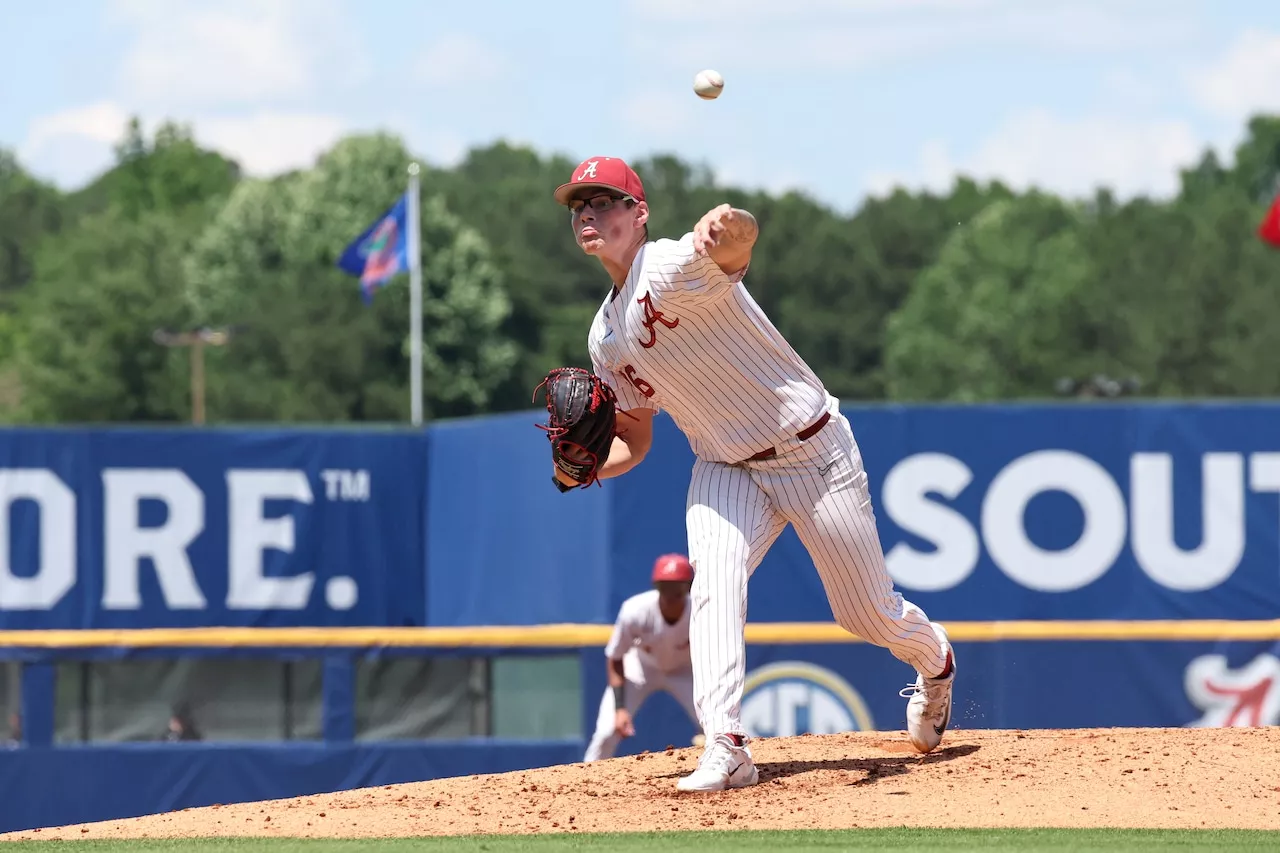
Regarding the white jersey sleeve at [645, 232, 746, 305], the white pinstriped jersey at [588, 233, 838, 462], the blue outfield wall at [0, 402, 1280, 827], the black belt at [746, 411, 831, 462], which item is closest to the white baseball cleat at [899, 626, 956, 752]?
the black belt at [746, 411, 831, 462]

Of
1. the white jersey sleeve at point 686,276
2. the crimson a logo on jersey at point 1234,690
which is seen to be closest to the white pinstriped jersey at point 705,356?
the white jersey sleeve at point 686,276

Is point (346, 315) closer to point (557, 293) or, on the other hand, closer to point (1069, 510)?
point (557, 293)

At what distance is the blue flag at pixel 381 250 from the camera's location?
24.0 m

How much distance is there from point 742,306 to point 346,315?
50.0m

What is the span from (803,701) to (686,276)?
5.85 m

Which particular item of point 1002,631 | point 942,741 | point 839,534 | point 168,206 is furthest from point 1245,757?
point 168,206

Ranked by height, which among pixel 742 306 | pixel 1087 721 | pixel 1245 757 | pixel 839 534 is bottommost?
pixel 1087 721

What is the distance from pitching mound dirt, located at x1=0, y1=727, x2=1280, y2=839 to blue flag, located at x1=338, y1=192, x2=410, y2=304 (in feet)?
59.7

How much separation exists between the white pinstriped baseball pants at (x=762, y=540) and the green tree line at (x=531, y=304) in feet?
147

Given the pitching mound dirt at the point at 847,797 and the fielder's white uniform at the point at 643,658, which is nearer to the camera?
→ the pitching mound dirt at the point at 847,797

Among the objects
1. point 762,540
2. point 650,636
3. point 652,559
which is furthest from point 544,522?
point 762,540

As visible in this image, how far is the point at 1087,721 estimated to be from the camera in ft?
34.2

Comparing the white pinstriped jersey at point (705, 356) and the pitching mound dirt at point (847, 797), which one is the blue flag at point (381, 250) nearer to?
the pitching mound dirt at point (847, 797)

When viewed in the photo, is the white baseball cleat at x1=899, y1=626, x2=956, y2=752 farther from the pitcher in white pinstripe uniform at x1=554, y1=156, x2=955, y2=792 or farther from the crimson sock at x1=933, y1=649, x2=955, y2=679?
the pitcher in white pinstripe uniform at x1=554, y1=156, x2=955, y2=792
